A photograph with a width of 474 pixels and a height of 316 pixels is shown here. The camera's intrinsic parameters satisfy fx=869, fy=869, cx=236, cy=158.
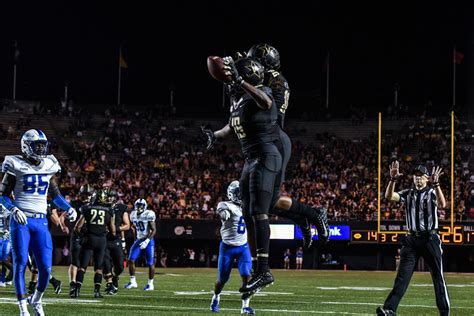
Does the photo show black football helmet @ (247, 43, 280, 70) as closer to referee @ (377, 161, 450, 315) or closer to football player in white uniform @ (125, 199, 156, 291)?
referee @ (377, 161, 450, 315)

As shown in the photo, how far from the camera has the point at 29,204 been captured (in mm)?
9875

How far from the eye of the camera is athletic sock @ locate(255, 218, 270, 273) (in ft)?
24.2

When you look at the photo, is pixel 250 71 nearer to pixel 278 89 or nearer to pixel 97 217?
pixel 278 89

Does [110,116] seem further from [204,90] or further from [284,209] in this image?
[284,209]

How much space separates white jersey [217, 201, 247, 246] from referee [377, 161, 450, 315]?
3.55 meters

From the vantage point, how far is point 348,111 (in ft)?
146

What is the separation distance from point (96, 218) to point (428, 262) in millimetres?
7332

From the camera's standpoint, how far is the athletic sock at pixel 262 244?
7391mm

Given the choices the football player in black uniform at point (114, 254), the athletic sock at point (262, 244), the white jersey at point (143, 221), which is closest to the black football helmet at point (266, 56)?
the athletic sock at point (262, 244)

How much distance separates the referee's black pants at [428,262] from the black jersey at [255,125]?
3.63m

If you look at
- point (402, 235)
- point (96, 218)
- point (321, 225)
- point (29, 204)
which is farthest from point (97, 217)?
point (402, 235)

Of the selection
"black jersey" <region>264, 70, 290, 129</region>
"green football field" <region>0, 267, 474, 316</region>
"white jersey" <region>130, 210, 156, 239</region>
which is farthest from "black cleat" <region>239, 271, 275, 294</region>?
"white jersey" <region>130, 210, 156, 239</region>

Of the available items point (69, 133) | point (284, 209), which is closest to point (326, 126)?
point (69, 133)

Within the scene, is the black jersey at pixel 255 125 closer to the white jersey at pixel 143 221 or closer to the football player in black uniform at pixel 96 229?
the football player in black uniform at pixel 96 229
